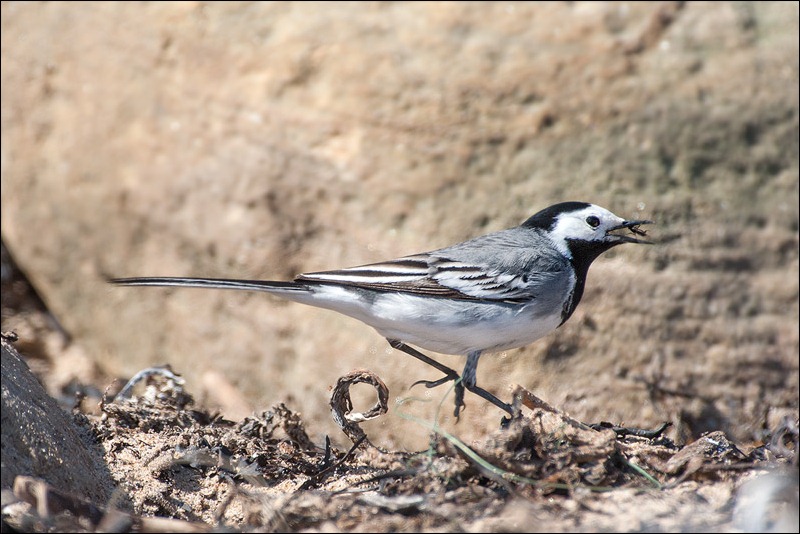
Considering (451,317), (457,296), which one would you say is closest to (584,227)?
(457,296)

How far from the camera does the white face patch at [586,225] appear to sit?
18.6 ft

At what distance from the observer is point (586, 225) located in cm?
570

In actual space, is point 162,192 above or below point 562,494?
above

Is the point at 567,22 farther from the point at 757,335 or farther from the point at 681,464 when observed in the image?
the point at 681,464

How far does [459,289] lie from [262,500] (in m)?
2.03

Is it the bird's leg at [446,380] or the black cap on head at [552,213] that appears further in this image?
the black cap on head at [552,213]

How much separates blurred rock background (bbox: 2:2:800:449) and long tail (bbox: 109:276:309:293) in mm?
2251

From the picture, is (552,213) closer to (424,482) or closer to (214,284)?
(214,284)

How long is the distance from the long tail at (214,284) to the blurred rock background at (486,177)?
2.25 meters

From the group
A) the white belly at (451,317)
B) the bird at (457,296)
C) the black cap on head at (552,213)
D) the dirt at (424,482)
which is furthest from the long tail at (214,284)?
the black cap on head at (552,213)

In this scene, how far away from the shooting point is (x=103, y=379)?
8.25 meters

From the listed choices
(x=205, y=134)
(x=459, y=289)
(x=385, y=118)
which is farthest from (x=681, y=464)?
(x=205, y=134)

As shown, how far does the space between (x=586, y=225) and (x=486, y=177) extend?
1849mm

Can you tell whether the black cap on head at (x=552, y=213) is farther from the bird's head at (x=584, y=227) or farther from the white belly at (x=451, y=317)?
the white belly at (x=451, y=317)
